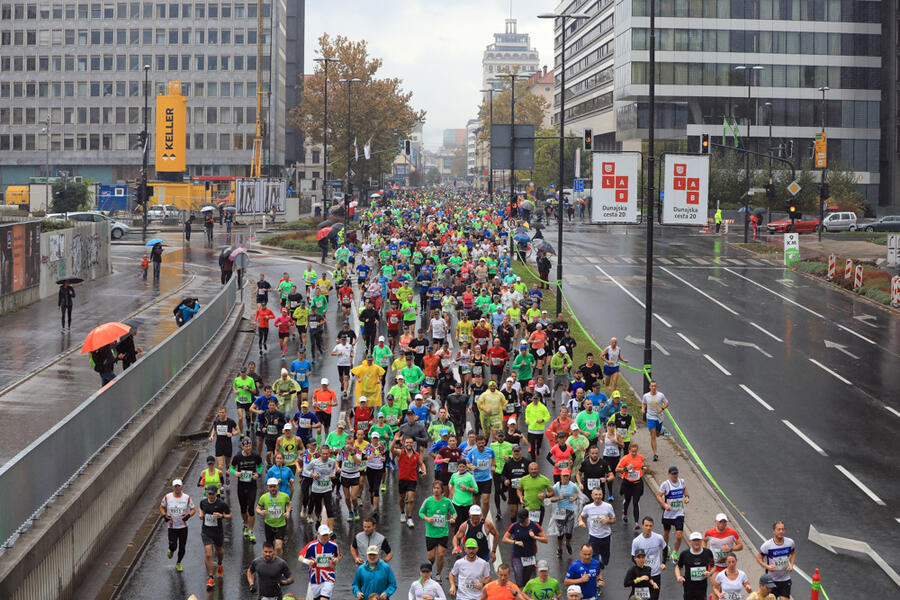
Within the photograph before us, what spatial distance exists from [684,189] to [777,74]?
261ft

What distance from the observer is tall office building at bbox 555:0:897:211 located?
96.8 m

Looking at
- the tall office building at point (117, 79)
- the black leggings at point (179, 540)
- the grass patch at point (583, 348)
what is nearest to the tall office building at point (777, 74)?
the tall office building at point (117, 79)

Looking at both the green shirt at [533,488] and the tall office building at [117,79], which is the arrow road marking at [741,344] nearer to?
the green shirt at [533,488]

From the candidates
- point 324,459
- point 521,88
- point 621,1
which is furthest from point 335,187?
point 324,459

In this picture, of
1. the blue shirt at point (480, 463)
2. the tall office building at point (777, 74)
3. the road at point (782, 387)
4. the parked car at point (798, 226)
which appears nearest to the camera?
the blue shirt at point (480, 463)

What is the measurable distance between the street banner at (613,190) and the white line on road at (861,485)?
8.53m

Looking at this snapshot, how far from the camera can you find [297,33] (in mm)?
157625

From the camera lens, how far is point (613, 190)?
26.1 m

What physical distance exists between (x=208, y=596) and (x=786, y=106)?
308ft

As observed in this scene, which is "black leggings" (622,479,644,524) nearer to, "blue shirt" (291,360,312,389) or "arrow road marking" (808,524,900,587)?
"arrow road marking" (808,524,900,587)

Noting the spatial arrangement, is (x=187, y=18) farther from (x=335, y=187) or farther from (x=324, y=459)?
(x=324, y=459)

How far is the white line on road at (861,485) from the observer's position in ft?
57.7

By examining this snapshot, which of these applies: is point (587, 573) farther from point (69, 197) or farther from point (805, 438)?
point (69, 197)

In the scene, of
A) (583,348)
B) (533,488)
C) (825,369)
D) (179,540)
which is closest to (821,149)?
(825,369)
